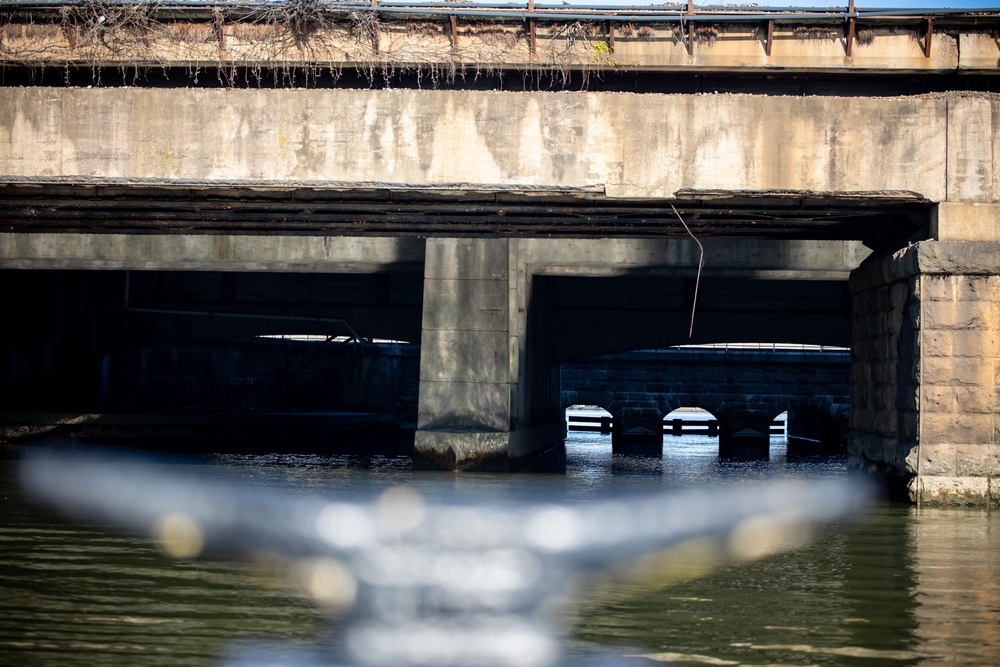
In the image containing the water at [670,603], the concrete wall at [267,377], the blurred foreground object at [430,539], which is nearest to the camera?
the water at [670,603]

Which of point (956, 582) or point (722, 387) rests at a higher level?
point (722, 387)

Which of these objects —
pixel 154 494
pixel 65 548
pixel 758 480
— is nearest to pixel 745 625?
pixel 65 548

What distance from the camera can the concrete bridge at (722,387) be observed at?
119 feet

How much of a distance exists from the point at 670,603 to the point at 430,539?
11.5 feet

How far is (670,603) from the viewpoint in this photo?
24.6 ft

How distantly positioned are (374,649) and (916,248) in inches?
382

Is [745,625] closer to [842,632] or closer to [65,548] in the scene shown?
[842,632]

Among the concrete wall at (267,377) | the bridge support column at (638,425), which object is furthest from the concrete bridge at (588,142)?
the concrete wall at (267,377)

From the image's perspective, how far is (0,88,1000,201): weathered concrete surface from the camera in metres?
12.9

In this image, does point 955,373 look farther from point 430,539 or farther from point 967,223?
point 430,539

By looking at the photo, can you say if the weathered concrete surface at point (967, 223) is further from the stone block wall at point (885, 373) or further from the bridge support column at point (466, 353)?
the bridge support column at point (466, 353)

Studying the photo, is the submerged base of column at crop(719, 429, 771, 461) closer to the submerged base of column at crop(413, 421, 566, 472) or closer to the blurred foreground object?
the submerged base of column at crop(413, 421, 566, 472)

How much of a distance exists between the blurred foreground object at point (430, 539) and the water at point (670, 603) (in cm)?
34

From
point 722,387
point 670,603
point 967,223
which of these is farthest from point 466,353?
point 722,387
